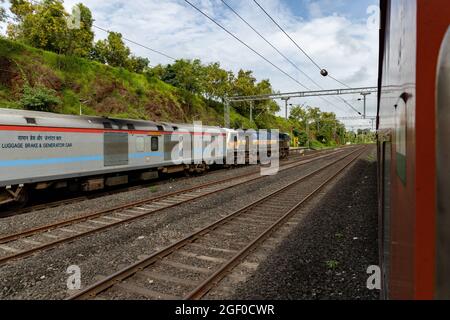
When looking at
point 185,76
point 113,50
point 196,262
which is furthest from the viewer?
point 185,76

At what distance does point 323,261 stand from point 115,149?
10061 millimetres

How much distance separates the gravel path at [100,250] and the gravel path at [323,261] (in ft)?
8.36

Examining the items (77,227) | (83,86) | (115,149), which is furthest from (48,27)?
(77,227)

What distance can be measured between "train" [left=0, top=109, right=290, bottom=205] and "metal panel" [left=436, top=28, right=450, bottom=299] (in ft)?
35.8

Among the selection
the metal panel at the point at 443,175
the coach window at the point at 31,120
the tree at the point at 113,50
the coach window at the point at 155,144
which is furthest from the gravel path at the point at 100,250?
the tree at the point at 113,50

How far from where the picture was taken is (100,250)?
22.7 feet

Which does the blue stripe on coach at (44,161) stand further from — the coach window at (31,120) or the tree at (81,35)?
the tree at (81,35)

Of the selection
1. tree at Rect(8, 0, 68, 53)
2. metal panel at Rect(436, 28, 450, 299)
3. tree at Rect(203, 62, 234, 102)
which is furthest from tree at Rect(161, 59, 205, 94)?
metal panel at Rect(436, 28, 450, 299)

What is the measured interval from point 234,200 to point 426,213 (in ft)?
36.1

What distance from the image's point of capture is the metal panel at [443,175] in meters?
1.02

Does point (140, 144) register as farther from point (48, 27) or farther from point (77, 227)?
point (48, 27)

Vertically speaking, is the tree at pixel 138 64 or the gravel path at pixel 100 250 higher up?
the tree at pixel 138 64
